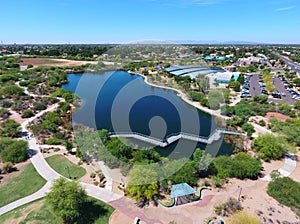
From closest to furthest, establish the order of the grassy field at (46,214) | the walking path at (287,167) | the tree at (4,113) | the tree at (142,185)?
the grassy field at (46,214) < the tree at (142,185) < the walking path at (287,167) < the tree at (4,113)

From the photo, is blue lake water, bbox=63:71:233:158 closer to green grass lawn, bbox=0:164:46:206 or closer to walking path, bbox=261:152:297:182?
walking path, bbox=261:152:297:182

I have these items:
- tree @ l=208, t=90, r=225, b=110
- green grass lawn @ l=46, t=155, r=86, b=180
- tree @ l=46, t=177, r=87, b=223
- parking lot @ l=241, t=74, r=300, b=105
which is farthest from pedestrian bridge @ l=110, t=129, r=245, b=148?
parking lot @ l=241, t=74, r=300, b=105

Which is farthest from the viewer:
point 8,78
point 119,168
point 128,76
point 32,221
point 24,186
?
point 128,76

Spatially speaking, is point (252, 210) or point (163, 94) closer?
point (252, 210)

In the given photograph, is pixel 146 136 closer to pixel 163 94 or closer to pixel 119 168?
pixel 119 168

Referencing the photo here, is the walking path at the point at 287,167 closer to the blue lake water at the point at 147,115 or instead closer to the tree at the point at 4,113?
the blue lake water at the point at 147,115

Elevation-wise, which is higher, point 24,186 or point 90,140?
point 90,140

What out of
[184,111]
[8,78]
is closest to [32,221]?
[184,111]

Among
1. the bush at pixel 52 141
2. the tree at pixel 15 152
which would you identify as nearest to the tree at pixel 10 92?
the bush at pixel 52 141
